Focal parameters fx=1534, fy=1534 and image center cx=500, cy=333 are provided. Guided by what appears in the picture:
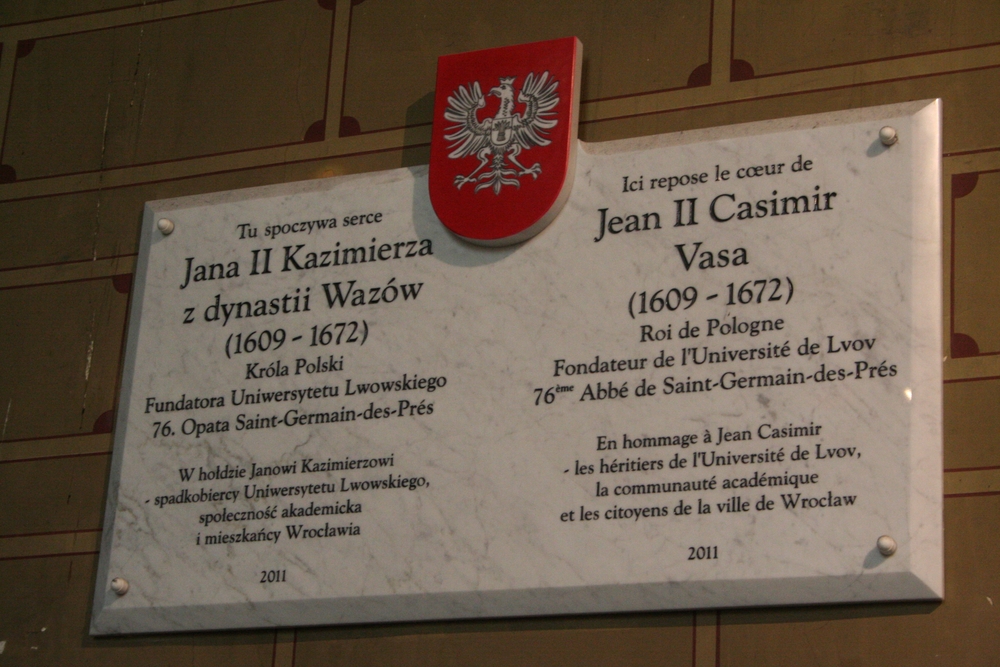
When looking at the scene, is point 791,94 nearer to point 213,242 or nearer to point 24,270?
point 213,242

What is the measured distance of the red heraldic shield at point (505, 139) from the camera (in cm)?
399

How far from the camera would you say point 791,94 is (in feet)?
13.0

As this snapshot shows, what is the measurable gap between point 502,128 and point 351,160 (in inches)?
20.3

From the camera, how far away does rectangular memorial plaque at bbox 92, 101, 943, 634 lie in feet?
11.5

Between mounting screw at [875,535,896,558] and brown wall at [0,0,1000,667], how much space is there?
5.3 inches

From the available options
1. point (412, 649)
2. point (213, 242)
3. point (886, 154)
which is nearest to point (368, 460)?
point (412, 649)

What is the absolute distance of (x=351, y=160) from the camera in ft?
14.4

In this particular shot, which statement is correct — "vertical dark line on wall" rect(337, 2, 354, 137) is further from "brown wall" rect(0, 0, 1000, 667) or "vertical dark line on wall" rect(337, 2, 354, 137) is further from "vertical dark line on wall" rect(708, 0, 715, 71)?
"vertical dark line on wall" rect(708, 0, 715, 71)

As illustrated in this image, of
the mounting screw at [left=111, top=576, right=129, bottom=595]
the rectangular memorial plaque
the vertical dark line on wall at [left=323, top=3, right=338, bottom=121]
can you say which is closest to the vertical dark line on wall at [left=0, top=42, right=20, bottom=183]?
the rectangular memorial plaque

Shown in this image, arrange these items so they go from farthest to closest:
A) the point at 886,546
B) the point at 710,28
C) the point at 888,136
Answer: the point at 710,28 → the point at 888,136 → the point at 886,546

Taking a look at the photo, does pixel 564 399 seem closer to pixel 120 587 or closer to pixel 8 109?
pixel 120 587

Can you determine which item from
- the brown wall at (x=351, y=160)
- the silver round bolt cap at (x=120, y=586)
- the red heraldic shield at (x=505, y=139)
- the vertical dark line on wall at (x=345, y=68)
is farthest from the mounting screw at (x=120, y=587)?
the vertical dark line on wall at (x=345, y=68)

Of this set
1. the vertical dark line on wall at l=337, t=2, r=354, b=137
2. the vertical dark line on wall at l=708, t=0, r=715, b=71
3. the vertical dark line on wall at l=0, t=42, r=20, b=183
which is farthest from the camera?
the vertical dark line on wall at l=0, t=42, r=20, b=183

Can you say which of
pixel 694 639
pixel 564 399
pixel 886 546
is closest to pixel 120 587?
pixel 564 399
